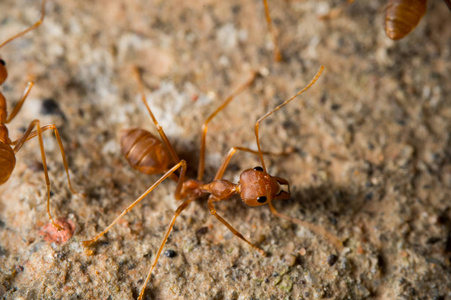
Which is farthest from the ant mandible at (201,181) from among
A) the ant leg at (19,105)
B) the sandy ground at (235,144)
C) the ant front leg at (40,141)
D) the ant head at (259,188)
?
the ant leg at (19,105)

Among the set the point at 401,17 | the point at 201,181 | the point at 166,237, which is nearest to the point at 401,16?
the point at 401,17

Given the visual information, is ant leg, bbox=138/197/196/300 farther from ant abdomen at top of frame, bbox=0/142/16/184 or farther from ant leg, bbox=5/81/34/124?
ant leg, bbox=5/81/34/124

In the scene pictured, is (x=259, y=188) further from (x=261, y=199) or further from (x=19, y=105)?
(x=19, y=105)

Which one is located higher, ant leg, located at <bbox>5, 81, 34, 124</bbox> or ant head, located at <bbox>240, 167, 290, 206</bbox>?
ant leg, located at <bbox>5, 81, 34, 124</bbox>

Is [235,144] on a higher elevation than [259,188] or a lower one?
higher

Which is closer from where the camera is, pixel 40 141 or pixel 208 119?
pixel 40 141

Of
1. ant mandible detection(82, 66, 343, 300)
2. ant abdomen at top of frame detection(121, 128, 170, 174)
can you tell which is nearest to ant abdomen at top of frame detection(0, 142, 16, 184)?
ant mandible detection(82, 66, 343, 300)
